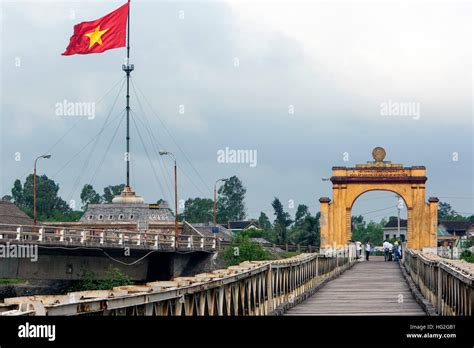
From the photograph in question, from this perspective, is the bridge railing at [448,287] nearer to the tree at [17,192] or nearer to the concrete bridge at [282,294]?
the concrete bridge at [282,294]

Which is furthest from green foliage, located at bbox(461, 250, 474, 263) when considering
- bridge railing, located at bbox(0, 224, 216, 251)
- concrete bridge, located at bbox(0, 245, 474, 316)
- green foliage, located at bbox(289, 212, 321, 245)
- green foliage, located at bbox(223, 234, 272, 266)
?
green foliage, located at bbox(289, 212, 321, 245)

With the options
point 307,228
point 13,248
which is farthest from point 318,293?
point 307,228

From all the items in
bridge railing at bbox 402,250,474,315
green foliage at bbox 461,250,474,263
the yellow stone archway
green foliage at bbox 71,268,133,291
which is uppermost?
the yellow stone archway

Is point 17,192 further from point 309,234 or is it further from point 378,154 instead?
point 378,154

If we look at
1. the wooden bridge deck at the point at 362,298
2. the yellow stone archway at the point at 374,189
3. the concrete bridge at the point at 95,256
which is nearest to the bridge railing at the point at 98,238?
the concrete bridge at the point at 95,256

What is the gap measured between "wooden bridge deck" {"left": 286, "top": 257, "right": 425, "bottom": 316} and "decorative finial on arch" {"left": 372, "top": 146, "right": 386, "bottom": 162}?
30.2 m

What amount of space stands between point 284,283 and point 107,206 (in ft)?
243

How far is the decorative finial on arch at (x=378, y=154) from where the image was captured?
243 feet

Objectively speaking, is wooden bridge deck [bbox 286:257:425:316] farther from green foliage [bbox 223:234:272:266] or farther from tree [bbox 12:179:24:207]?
tree [bbox 12:179:24:207]

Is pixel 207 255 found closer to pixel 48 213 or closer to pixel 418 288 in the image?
pixel 418 288

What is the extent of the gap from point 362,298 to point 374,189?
4311 centimetres

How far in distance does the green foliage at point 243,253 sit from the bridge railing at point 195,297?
139 ft

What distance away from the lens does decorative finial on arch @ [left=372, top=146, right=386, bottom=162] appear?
7394 cm
